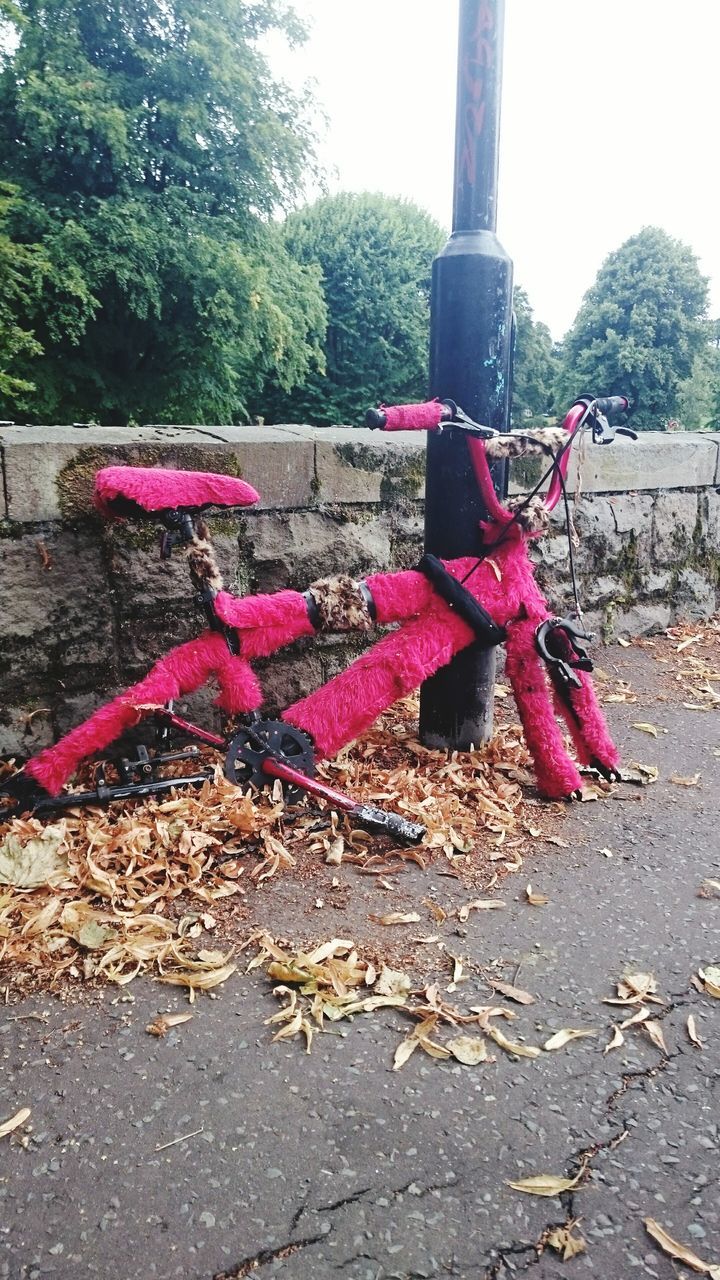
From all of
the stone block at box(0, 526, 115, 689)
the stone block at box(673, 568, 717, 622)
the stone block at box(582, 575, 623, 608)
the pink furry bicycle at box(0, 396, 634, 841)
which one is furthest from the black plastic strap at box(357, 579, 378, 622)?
the stone block at box(673, 568, 717, 622)

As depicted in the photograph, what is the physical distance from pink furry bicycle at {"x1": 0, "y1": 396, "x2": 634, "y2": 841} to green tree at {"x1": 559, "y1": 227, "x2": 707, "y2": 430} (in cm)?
1103

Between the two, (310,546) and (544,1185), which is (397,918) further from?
(310,546)

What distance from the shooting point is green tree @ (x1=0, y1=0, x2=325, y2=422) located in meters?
11.4

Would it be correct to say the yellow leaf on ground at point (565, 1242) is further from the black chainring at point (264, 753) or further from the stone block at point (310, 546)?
the stone block at point (310, 546)

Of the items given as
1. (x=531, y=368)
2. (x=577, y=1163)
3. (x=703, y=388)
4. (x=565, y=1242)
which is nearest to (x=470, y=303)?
(x=577, y=1163)

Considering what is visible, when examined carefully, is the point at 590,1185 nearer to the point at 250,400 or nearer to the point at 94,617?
the point at 94,617

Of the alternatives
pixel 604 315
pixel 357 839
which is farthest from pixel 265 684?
pixel 604 315

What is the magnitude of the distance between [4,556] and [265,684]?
45.1 inches

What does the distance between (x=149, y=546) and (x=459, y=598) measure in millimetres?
1127

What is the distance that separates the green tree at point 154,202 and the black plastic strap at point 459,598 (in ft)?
30.8

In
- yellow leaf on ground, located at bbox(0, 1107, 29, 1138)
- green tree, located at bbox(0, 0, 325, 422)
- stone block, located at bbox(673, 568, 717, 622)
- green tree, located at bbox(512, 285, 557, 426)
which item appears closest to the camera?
yellow leaf on ground, located at bbox(0, 1107, 29, 1138)

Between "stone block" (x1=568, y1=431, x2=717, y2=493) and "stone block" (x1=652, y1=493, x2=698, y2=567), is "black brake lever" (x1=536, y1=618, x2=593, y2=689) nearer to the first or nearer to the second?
"stone block" (x1=568, y1=431, x2=717, y2=493)

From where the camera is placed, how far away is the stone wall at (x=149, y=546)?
2885mm

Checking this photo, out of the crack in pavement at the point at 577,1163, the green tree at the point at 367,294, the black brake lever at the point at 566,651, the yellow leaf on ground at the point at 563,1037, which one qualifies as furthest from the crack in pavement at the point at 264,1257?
the green tree at the point at 367,294
